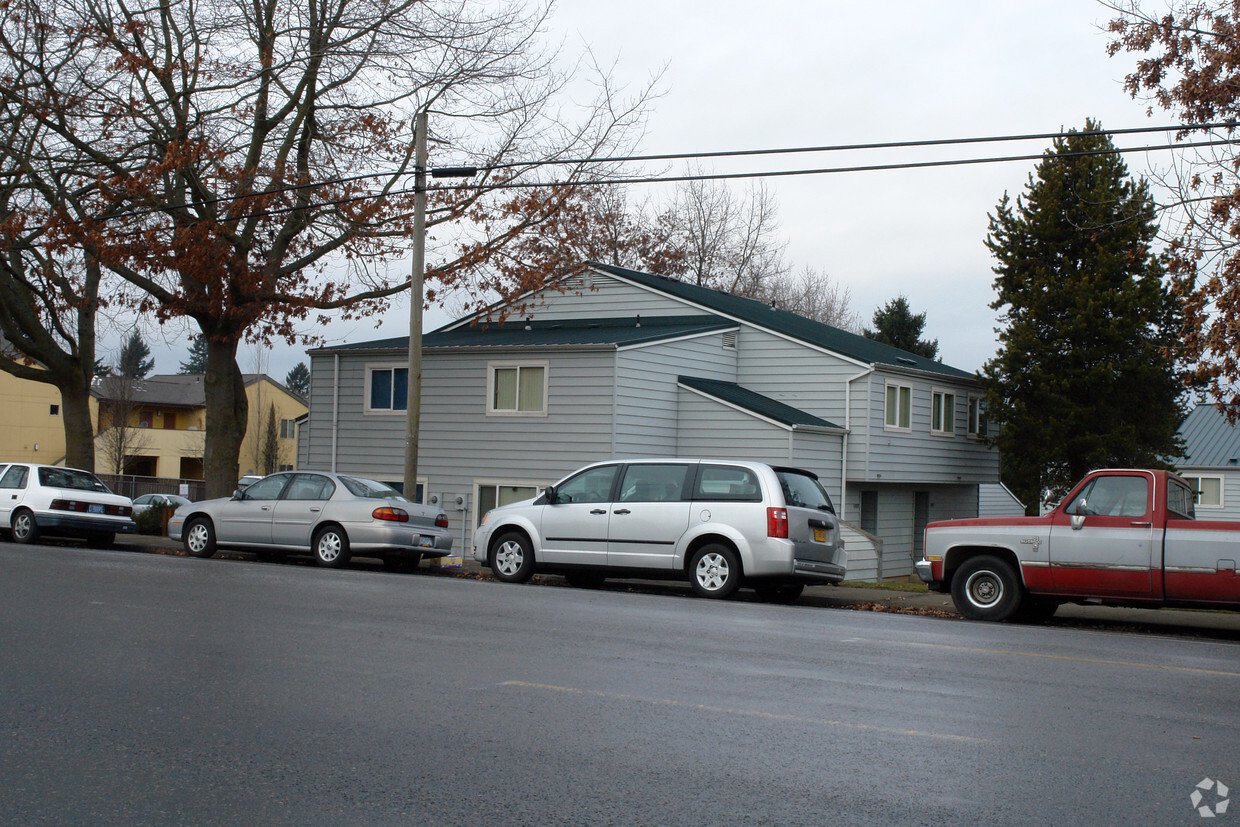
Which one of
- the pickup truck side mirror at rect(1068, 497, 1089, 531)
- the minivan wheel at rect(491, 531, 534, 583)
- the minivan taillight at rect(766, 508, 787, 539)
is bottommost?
the minivan wheel at rect(491, 531, 534, 583)

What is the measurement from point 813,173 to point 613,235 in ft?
99.8

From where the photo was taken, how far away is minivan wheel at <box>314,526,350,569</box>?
741 inches

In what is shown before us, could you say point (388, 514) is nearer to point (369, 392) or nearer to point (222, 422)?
point (222, 422)

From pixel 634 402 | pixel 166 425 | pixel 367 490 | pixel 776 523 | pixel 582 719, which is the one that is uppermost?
pixel 166 425

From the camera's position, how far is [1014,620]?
13.9 m

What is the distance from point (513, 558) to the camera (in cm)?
1698

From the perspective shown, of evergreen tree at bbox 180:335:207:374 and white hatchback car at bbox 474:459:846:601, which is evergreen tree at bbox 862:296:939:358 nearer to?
white hatchback car at bbox 474:459:846:601

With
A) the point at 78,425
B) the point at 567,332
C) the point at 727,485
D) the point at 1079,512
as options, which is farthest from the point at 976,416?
the point at 78,425

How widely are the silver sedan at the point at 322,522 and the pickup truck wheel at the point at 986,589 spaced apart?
8.55 m

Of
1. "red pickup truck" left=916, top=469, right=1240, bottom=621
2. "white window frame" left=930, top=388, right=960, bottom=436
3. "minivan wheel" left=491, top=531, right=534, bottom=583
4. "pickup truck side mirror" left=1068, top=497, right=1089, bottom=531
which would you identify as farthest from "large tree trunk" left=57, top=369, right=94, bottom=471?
"pickup truck side mirror" left=1068, top=497, right=1089, bottom=531

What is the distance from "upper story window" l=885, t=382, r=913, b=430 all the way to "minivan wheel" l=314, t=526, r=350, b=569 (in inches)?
576

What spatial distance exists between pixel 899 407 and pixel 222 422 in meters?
15.7

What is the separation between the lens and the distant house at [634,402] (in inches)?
1001

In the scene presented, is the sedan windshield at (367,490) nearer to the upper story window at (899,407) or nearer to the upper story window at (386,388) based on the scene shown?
the upper story window at (386,388)
